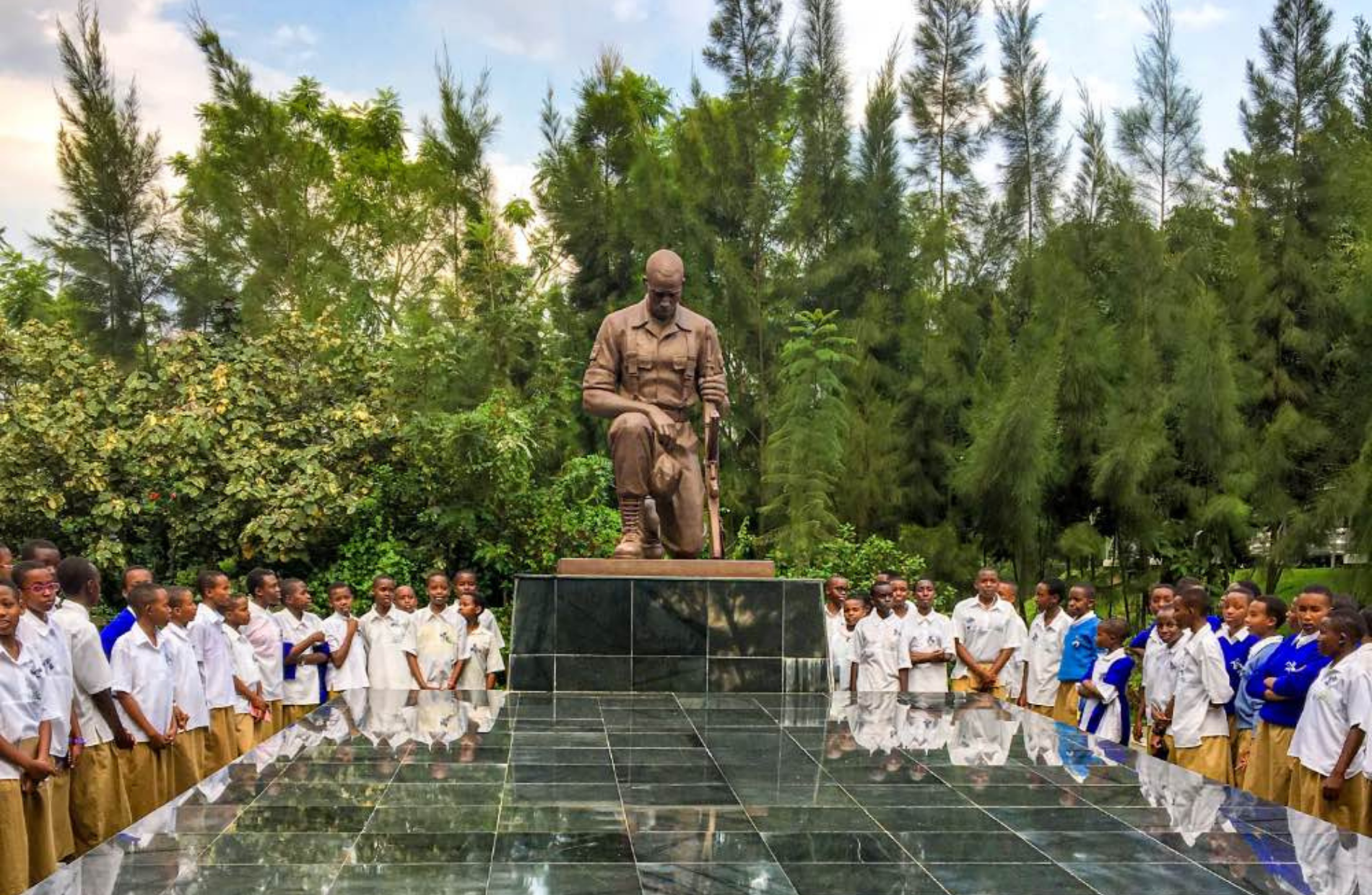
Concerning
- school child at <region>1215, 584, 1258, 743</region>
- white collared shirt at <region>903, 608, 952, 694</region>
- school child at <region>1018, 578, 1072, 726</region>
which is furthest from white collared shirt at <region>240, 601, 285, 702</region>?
school child at <region>1215, 584, 1258, 743</region>

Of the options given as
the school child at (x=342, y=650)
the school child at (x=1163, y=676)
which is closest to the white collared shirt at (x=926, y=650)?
the school child at (x=1163, y=676)

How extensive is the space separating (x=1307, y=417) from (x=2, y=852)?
11.0 m

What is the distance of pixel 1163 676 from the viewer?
6367 mm

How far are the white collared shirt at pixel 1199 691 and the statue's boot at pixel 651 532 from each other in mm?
2842

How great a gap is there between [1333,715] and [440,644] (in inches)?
196

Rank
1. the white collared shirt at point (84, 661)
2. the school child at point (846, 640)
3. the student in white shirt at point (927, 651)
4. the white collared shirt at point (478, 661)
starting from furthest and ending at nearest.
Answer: the school child at point (846, 640) < the white collared shirt at point (478, 661) < the student in white shirt at point (927, 651) < the white collared shirt at point (84, 661)

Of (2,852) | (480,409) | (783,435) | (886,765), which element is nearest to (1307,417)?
(783,435)

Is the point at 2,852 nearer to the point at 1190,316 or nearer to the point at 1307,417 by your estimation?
the point at 1190,316

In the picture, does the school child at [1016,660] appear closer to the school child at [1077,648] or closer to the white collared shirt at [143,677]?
the school child at [1077,648]

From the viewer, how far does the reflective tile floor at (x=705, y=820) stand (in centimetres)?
339

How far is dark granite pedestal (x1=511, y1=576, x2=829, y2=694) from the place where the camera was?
722 centimetres

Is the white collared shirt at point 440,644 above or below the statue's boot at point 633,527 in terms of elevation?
below

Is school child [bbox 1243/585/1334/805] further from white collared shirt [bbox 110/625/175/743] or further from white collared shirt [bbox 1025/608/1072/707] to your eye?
white collared shirt [bbox 110/625/175/743]

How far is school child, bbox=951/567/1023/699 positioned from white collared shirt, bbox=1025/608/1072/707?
0.57ft
